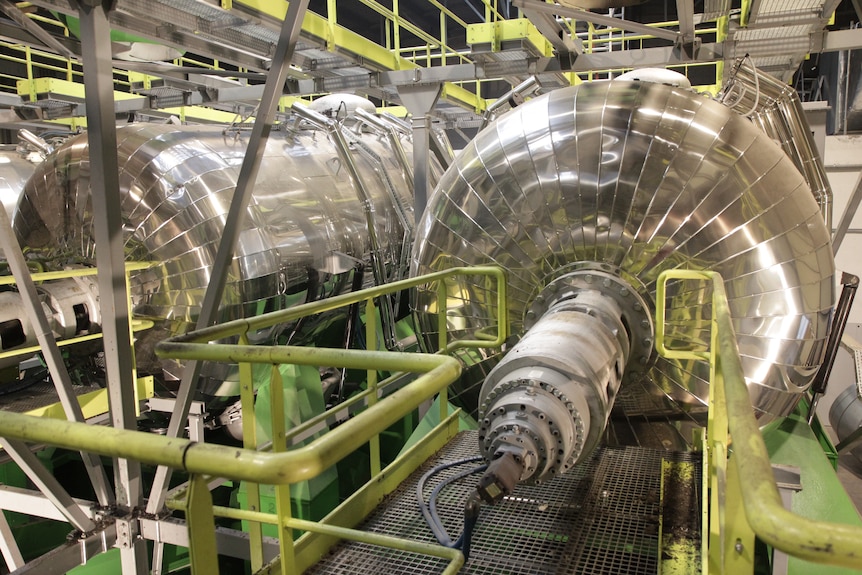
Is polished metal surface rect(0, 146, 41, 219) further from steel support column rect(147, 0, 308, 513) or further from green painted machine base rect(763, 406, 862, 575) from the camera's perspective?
green painted machine base rect(763, 406, 862, 575)

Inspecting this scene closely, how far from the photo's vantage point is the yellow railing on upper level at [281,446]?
1243 mm

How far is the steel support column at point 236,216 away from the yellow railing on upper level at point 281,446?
90 cm

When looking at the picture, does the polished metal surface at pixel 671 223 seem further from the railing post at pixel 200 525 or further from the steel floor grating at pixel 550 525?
the railing post at pixel 200 525

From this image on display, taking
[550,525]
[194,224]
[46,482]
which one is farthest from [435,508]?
[194,224]

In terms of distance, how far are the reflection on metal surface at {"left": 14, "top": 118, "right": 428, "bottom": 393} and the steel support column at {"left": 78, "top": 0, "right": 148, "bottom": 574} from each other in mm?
1304

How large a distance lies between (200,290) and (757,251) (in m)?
3.55

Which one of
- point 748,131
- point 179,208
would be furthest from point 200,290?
point 748,131

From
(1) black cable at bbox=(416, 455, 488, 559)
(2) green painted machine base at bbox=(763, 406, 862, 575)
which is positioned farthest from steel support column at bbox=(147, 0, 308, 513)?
(2) green painted machine base at bbox=(763, 406, 862, 575)

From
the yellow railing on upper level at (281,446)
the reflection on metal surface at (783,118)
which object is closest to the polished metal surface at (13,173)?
the yellow railing on upper level at (281,446)

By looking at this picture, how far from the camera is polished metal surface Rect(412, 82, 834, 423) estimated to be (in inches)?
133

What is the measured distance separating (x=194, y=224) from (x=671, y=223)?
3.21 m

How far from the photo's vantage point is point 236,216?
3.68 meters

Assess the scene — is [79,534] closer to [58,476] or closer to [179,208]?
[179,208]

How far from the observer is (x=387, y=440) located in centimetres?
655
